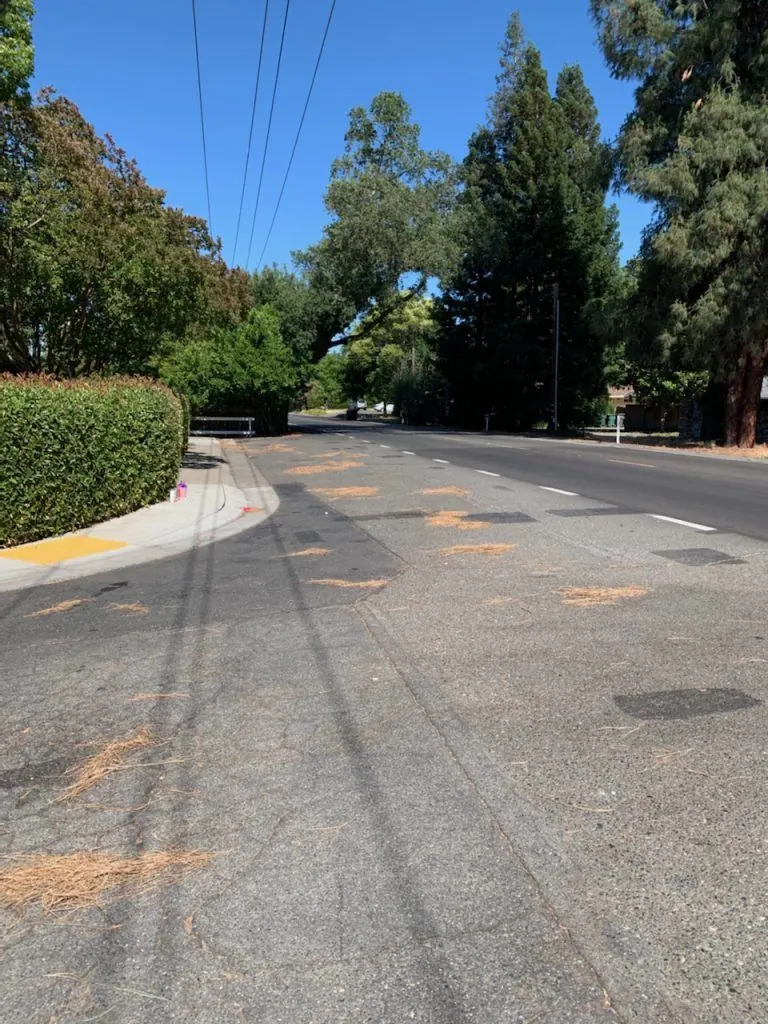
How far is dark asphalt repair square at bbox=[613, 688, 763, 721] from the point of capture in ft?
14.2

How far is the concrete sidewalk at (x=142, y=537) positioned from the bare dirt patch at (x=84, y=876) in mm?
5558

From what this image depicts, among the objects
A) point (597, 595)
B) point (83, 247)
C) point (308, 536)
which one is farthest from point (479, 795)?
point (83, 247)

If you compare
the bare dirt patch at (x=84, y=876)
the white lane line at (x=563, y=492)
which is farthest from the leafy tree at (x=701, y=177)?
the bare dirt patch at (x=84, y=876)

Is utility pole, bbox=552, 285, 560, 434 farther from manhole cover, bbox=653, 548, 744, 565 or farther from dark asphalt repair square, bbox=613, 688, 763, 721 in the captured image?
dark asphalt repair square, bbox=613, 688, 763, 721

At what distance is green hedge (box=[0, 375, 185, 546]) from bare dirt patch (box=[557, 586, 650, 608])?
6.76 m

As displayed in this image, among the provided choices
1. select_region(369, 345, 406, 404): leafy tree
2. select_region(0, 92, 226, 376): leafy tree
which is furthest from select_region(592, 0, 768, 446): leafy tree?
select_region(369, 345, 406, 404): leafy tree

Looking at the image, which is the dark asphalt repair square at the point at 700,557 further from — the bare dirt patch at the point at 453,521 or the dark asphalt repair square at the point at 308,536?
the dark asphalt repair square at the point at 308,536

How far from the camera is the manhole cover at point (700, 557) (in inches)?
325

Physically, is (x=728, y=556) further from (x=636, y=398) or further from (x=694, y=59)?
(x=636, y=398)

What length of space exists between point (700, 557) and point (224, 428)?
130 feet

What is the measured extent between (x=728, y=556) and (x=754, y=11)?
28.9m

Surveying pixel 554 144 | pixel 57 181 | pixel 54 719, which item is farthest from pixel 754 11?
pixel 54 719

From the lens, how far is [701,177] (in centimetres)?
2791

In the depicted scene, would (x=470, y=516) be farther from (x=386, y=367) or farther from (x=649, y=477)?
(x=386, y=367)
